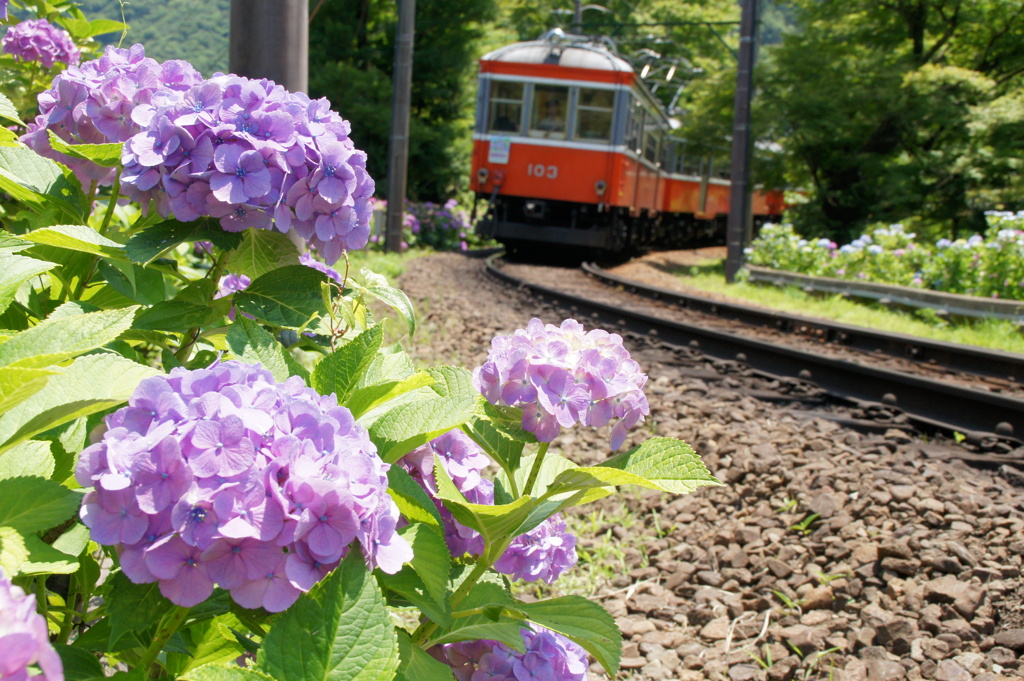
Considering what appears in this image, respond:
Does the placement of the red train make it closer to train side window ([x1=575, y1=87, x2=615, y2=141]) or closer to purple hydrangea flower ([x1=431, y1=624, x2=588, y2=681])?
train side window ([x1=575, y1=87, x2=615, y2=141])

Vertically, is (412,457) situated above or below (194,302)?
below

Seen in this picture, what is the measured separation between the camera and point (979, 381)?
5.55 metres

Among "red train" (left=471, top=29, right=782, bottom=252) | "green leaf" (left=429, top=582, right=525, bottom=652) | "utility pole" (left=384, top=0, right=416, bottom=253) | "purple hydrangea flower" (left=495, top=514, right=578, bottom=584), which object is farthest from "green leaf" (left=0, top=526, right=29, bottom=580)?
"red train" (left=471, top=29, right=782, bottom=252)

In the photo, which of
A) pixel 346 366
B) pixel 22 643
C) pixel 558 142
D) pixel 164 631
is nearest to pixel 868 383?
pixel 346 366

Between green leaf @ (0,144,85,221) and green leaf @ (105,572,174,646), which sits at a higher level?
green leaf @ (0,144,85,221)

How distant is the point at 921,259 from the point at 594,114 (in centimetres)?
515

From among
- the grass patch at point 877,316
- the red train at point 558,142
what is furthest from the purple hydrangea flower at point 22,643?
the red train at point 558,142

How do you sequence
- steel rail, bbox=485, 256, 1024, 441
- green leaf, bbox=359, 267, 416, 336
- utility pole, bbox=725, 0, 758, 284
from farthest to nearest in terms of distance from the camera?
utility pole, bbox=725, 0, 758, 284
steel rail, bbox=485, 256, 1024, 441
green leaf, bbox=359, 267, 416, 336

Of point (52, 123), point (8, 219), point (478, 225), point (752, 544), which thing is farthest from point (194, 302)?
point (478, 225)

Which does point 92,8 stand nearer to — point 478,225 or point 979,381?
point 979,381

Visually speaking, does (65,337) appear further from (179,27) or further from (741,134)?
(741,134)

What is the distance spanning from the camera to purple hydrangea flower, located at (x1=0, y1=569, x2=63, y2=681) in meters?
0.52

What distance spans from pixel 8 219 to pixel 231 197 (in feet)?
3.51

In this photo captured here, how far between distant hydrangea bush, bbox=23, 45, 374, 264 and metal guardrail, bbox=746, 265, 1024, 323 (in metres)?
7.71
